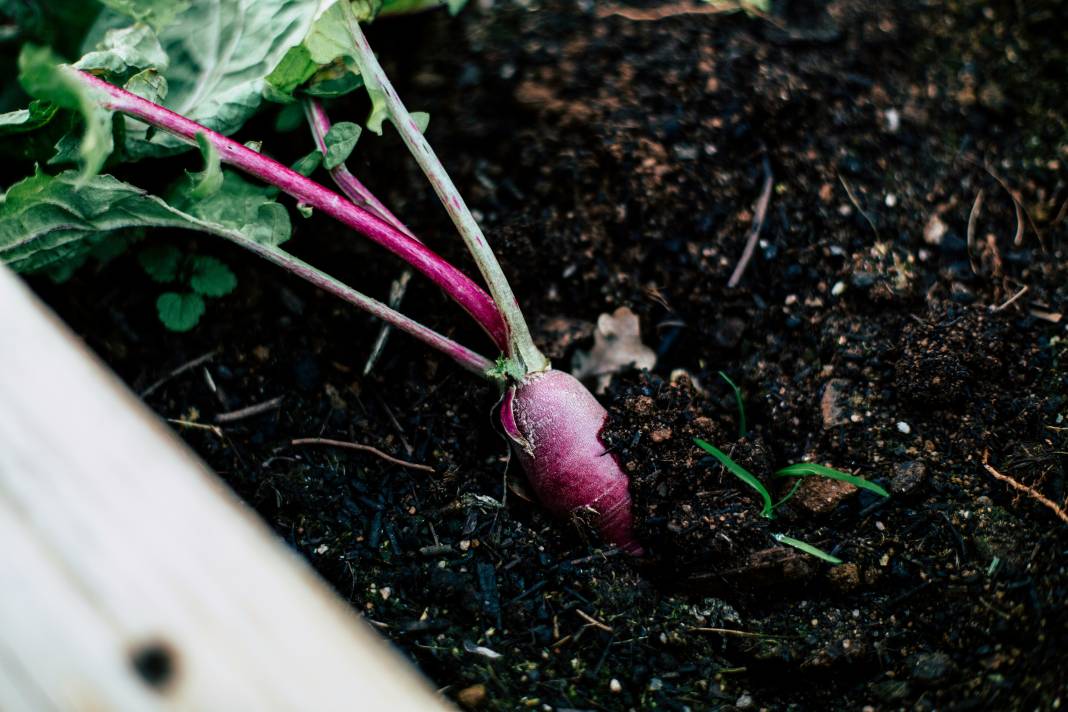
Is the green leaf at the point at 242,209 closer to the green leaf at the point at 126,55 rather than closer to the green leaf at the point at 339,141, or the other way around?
the green leaf at the point at 339,141

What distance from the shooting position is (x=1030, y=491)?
1.75 m

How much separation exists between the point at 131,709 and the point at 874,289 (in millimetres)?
1843

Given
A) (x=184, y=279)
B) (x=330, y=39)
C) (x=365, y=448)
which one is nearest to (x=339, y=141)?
(x=330, y=39)

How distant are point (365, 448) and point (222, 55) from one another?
3.38 feet

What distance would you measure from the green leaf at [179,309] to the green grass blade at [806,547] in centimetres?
147

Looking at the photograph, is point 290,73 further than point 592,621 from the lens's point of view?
Yes

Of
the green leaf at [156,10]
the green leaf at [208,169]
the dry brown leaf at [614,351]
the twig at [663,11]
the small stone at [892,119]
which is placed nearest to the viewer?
the green leaf at [208,169]

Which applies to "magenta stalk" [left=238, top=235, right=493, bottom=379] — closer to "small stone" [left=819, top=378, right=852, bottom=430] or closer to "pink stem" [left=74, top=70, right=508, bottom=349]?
"pink stem" [left=74, top=70, right=508, bottom=349]

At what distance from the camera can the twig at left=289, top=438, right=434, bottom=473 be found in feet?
6.35

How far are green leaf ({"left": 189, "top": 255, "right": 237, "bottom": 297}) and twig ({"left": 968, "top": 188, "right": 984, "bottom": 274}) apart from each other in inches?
75.7

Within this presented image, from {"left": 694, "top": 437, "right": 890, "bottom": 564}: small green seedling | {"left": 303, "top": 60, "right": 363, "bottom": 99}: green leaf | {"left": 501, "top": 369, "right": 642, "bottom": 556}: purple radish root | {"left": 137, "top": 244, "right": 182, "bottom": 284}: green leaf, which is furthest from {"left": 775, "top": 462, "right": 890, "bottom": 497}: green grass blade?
{"left": 137, "top": 244, "right": 182, "bottom": 284}: green leaf

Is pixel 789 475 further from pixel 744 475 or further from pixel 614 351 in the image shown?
pixel 614 351

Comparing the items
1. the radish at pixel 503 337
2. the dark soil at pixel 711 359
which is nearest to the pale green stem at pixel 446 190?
the radish at pixel 503 337

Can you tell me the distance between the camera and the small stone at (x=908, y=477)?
5.94 ft
